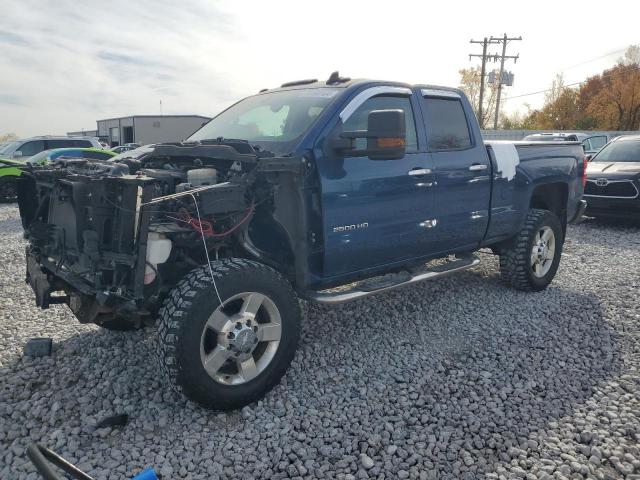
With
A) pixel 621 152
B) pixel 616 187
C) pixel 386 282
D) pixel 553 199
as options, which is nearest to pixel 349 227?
pixel 386 282

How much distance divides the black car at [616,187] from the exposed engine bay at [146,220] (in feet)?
26.4

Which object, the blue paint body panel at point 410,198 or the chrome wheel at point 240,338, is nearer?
the chrome wheel at point 240,338

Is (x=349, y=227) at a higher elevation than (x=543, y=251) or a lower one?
higher

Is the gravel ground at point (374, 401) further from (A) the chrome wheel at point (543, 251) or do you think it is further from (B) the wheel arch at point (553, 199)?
(B) the wheel arch at point (553, 199)

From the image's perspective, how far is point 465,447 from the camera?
113 inches

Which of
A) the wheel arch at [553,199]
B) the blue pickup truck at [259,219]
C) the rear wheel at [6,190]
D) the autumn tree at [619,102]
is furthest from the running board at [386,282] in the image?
the autumn tree at [619,102]

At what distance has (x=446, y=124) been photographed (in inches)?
184

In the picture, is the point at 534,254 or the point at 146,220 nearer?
the point at 146,220

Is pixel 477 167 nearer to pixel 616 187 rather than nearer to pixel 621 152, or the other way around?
pixel 616 187

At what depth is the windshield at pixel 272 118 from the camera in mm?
3781

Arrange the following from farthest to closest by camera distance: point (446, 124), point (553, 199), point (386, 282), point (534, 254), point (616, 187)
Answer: point (616, 187)
point (553, 199)
point (534, 254)
point (446, 124)
point (386, 282)

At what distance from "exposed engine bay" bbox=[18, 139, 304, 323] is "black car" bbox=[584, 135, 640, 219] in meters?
8.03

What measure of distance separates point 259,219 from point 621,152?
9.75 meters

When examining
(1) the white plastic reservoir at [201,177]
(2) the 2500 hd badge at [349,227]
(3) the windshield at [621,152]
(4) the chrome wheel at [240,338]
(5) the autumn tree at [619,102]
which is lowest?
(4) the chrome wheel at [240,338]
